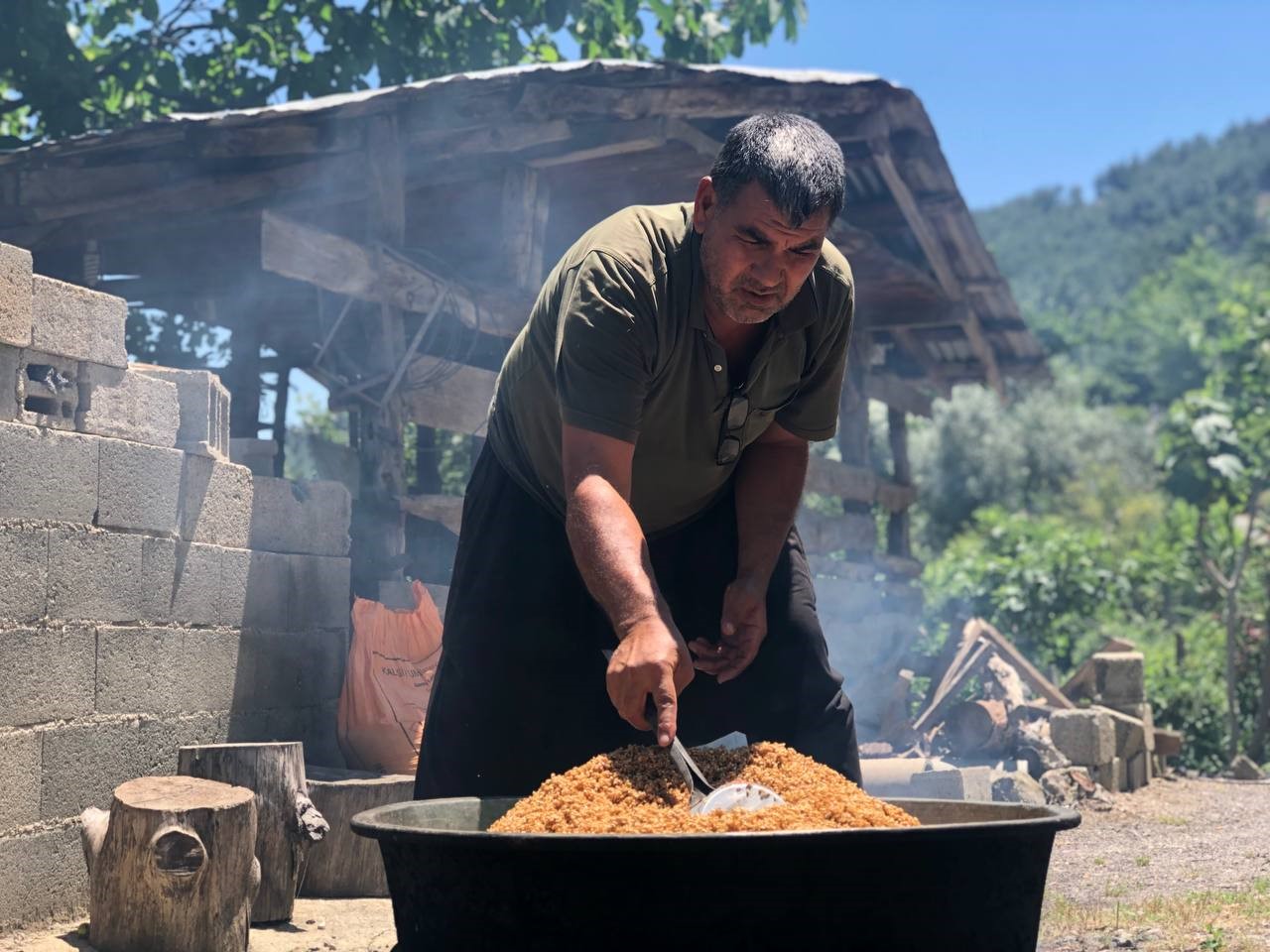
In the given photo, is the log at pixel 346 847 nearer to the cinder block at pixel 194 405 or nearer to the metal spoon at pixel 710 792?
the cinder block at pixel 194 405

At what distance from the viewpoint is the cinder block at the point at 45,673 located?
450 centimetres

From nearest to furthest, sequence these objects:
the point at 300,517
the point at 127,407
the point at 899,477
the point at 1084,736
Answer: the point at 127,407, the point at 300,517, the point at 1084,736, the point at 899,477

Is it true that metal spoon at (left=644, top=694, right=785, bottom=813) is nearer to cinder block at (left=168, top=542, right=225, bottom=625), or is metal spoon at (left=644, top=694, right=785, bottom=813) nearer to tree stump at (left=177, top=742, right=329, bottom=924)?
tree stump at (left=177, top=742, right=329, bottom=924)

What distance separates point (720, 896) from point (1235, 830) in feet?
19.2

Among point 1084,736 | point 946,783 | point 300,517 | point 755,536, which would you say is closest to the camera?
point 755,536

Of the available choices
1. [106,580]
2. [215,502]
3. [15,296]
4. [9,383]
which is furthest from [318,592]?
[15,296]

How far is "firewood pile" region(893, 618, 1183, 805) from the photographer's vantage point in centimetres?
848

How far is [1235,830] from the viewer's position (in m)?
7.05

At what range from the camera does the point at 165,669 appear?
527cm

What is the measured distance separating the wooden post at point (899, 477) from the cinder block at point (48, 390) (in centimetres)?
918

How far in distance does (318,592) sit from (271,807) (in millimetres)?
1582

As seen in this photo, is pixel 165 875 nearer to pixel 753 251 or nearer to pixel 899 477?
pixel 753 251

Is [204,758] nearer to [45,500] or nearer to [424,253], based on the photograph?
[45,500]

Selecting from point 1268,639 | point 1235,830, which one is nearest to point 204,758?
point 1235,830
